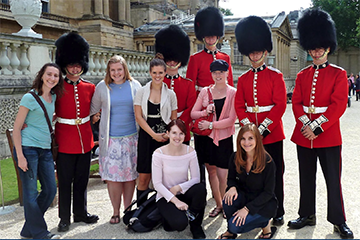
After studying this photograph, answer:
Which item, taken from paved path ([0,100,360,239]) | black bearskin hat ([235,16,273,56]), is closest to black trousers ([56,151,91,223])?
paved path ([0,100,360,239])

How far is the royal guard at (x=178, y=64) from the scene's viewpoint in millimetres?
4367

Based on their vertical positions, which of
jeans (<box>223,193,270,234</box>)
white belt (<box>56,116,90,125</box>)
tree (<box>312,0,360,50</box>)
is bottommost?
jeans (<box>223,193,270,234</box>)

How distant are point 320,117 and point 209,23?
1953mm

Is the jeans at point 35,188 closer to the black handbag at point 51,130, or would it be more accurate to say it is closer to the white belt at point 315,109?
the black handbag at point 51,130

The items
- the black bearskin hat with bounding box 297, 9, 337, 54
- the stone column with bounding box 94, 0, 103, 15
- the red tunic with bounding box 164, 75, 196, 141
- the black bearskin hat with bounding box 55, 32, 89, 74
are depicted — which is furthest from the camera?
the stone column with bounding box 94, 0, 103, 15

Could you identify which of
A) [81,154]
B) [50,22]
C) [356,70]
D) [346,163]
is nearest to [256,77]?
[81,154]

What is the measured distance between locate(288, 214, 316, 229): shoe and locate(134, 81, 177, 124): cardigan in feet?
5.10

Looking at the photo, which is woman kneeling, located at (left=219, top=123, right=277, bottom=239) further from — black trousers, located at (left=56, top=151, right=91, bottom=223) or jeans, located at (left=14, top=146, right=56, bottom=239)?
jeans, located at (left=14, top=146, right=56, bottom=239)

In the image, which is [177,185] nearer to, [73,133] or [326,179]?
[73,133]

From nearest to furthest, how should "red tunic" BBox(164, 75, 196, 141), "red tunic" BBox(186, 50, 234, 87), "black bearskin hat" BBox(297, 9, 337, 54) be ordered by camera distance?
"black bearskin hat" BBox(297, 9, 337, 54) → "red tunic" BBox(164, 75, 196, 141) → "red tunic" BBox(186, 50, 234, 87)

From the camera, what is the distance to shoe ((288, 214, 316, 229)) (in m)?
3.81

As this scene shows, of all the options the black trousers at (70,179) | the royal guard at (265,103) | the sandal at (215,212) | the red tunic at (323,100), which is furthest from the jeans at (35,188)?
the red tunic at (323,100)

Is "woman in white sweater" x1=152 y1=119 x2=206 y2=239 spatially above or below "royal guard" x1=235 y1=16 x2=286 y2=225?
below

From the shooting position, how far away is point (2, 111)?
21.6ft
